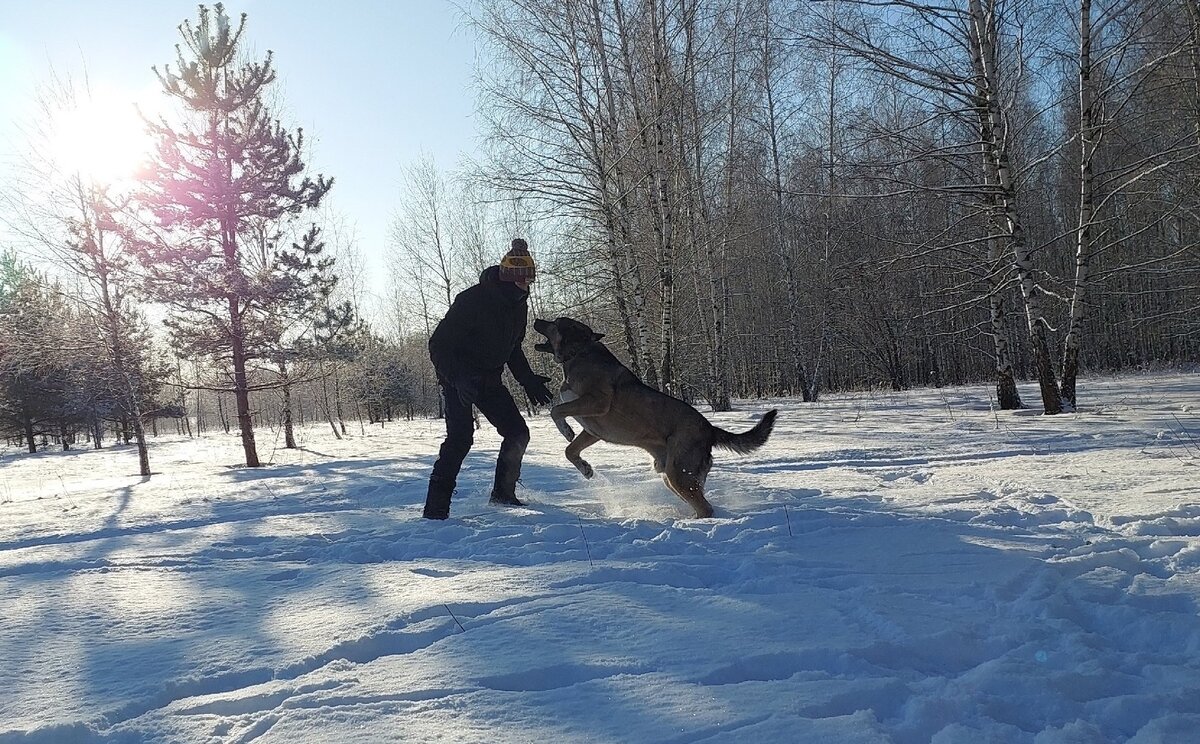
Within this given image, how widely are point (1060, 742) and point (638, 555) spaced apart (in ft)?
6.22

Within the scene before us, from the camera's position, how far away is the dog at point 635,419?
4590mm

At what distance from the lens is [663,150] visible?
1311 cm

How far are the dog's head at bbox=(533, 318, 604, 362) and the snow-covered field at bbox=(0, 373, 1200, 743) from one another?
1275mm

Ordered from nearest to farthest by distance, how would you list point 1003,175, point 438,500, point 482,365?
point 438,500, point 482,365, point 1003,175

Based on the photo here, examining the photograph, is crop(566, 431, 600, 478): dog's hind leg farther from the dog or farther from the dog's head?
the dog's head

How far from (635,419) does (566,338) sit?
93cm

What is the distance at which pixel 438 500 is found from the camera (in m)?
4.49

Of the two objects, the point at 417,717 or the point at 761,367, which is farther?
the point at 761,367

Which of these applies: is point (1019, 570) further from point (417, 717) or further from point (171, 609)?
point (171, 609)

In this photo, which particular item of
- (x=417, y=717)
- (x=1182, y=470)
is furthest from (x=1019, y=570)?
(x=1182, y=470)

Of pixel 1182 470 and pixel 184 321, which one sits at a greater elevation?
pixel 184 321

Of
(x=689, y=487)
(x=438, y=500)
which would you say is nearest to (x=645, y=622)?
(x=689, y=487)

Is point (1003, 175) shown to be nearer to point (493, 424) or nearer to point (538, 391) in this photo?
point (538, 391)

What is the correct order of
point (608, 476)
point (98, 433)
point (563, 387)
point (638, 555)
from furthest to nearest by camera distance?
point (98, 433) < point (608, 476) < point (563, 387) < point (638, 555)
